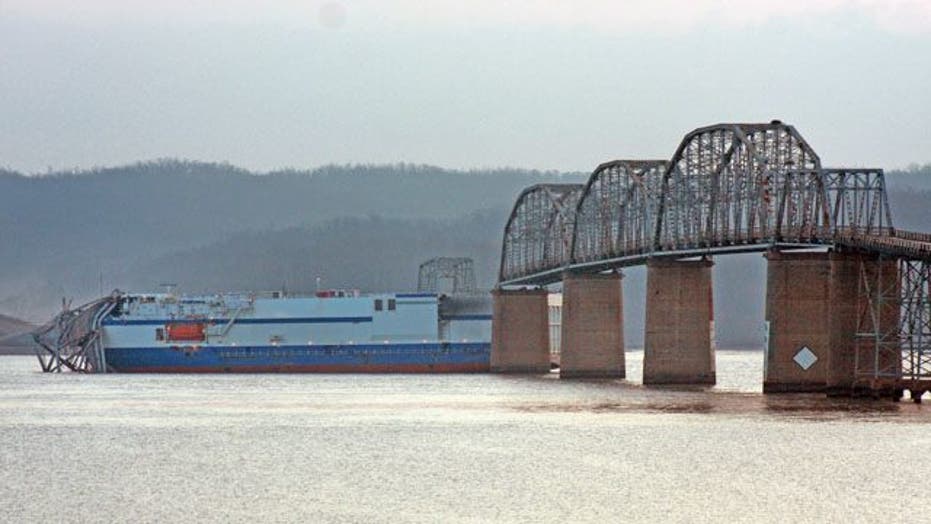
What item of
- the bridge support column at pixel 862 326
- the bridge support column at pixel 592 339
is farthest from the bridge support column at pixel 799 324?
the bridge support column at pixel 592 339

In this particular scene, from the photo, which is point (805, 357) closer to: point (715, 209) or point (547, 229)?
point (715, 209)

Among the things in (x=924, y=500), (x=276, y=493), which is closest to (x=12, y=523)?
(x=276, y=493)

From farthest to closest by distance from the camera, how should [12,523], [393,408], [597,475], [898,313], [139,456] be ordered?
[393,408] → [898,313] → [139,456] → [597,475] → [12,523]

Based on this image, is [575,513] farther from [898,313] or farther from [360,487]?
[898,313]

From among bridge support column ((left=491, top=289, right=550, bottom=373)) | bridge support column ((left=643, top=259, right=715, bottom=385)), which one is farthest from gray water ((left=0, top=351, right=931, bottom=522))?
bridge support column ((left=491, top=289, right=550, bottom=373))

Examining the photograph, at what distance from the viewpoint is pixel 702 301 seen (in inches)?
5261

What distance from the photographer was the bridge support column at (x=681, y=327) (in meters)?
134

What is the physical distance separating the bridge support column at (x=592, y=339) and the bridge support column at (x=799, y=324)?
139 feet

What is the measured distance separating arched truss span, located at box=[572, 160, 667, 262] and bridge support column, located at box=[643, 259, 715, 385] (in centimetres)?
1075

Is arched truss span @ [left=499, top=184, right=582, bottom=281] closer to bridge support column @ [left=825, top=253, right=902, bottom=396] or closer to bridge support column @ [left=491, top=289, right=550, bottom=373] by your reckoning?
bridge support column @ [left=491, top=289, right=550, bottom=373]

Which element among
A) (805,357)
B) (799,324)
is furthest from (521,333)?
(799,324)

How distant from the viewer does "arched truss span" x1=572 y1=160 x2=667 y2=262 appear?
154250 mm

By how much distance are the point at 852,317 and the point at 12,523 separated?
188 feet

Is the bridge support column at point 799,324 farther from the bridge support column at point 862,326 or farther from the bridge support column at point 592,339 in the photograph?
the bridge support column at point 592,339
